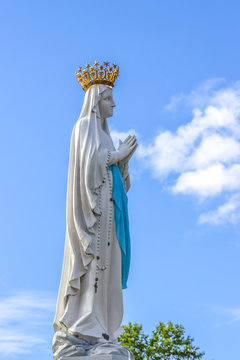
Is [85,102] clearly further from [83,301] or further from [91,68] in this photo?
[83,301]

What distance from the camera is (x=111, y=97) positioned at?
1233 cm

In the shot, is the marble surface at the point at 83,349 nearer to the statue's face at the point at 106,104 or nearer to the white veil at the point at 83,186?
the white veil at the point at 83,186

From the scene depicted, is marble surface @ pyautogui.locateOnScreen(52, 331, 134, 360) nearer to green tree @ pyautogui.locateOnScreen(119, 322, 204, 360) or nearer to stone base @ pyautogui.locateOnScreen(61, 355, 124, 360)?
stone base @ pyautogui.locateOnScreen(61, 355, 124, 360)

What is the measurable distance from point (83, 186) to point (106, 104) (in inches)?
68.8

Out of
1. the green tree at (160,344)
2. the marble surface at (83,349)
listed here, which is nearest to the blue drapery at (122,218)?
the marble surface at (83,349)

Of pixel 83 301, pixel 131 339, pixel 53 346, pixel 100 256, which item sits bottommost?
pixel 53 346

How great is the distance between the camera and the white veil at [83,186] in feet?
35.6

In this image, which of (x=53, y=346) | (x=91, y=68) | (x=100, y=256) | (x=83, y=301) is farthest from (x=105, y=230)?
(x=91, y=68)

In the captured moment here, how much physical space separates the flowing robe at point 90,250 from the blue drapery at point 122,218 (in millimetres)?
84

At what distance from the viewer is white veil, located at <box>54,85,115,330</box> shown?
1084 cm

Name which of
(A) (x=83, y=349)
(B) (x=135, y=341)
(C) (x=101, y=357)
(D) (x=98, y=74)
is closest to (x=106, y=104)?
(D) (x=98, y=74)

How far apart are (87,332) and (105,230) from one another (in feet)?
5.68

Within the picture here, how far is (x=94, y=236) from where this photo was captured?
11.1 m

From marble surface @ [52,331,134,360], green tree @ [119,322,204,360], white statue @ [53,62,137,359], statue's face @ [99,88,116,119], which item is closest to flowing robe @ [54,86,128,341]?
white statue @ [53,62,137,359]
